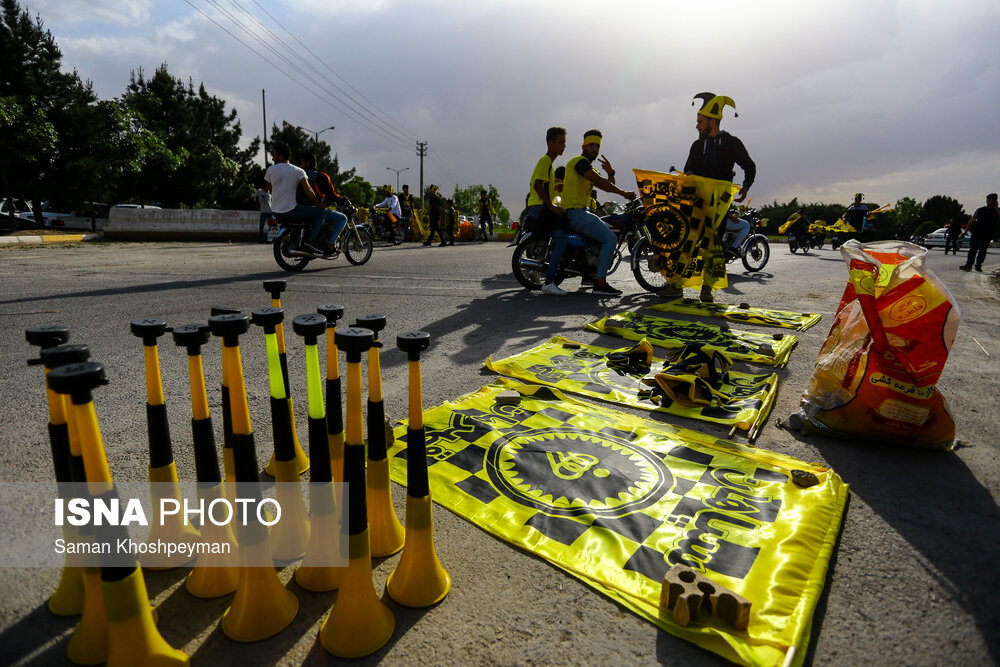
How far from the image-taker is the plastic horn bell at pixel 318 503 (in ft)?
4.91

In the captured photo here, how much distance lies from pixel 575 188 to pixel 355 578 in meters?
6.09

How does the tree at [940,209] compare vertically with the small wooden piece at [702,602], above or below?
above

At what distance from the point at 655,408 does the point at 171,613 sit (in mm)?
2430

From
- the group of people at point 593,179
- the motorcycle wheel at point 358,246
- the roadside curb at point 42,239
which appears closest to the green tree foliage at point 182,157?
the roadside curb at point 42,239

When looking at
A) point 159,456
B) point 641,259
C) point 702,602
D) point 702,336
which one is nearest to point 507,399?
point 702,602

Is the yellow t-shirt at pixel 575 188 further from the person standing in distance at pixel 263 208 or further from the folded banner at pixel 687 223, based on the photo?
the person standing in distance at pixel 263 208

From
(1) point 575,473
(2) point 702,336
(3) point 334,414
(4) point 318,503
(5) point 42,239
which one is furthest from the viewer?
(5) point 42,239

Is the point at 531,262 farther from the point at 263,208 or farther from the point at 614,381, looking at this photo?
the point at 263,208

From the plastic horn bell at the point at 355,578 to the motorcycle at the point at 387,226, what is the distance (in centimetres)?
1780

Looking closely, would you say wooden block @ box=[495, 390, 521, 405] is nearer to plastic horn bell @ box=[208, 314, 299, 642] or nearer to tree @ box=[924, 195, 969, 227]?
plastic horn bell @ box=[208, 314, 299, 642]

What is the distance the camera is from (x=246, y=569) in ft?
4.49

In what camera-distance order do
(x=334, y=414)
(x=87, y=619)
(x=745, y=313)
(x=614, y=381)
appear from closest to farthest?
(x=87, y=619) → (x=334, y=414) → (x=614, y=381) → (x=745, y=313)

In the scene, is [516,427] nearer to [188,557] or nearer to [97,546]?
[188,557]

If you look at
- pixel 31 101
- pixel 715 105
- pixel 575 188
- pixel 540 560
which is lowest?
pixel 540 560
